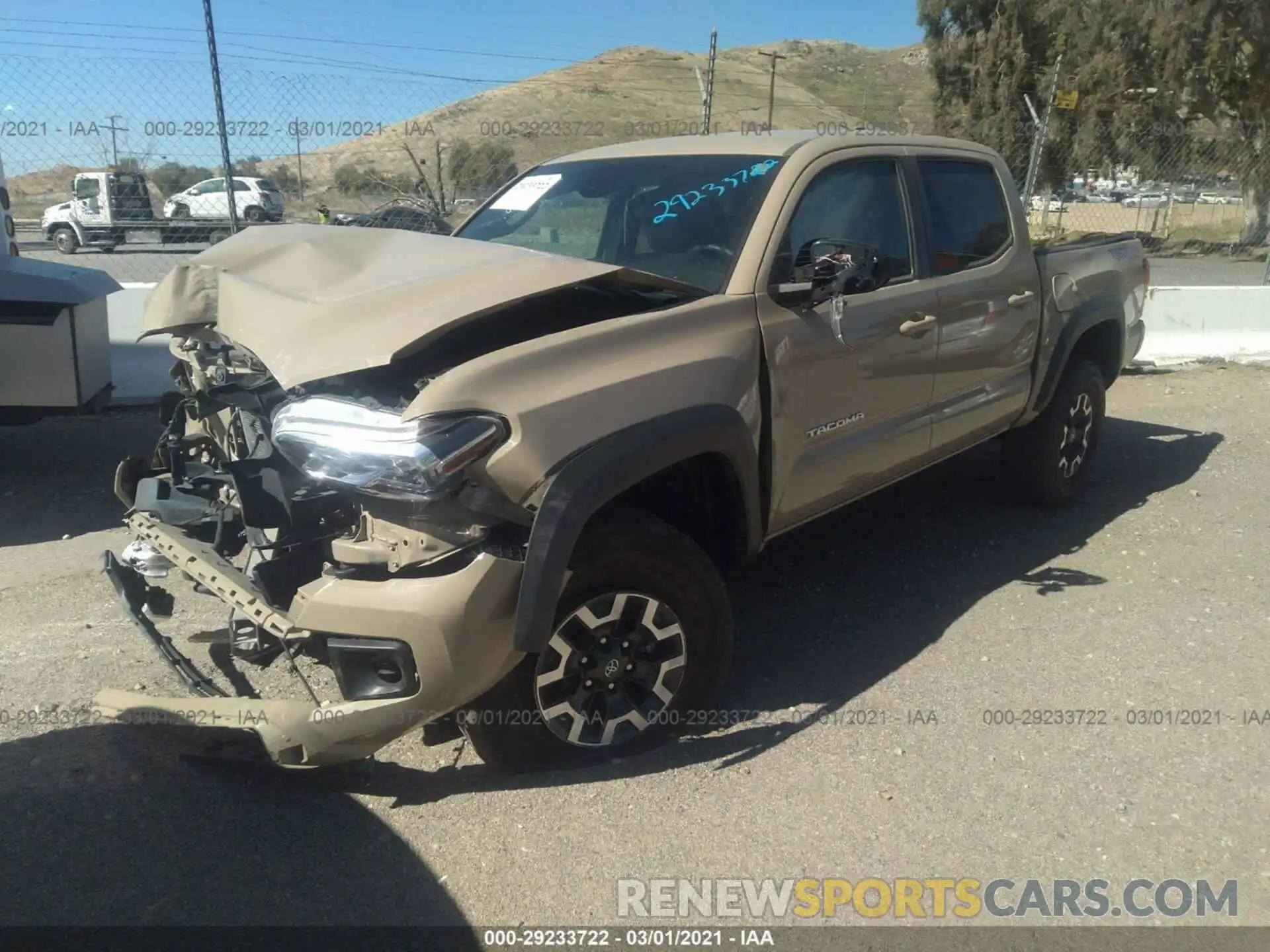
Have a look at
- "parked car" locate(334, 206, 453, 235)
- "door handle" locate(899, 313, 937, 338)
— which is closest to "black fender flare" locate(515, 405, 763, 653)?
"door handle" locate(899, 313, 937, 338)

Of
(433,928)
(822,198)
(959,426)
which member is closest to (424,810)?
(433,928)

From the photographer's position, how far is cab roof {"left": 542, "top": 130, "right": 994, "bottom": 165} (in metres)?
4.09

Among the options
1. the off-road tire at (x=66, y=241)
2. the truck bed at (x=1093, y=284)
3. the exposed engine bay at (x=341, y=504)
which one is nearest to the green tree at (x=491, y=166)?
the truck bed at (x=1093, y=284)

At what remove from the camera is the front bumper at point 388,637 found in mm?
2705

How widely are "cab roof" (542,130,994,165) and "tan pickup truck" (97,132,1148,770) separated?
3 centimetres

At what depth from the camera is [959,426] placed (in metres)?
4.77

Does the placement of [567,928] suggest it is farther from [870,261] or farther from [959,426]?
[959,426]

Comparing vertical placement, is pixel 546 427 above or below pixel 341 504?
above

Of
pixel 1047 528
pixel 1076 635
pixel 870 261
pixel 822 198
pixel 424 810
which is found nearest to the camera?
pixel 424 810

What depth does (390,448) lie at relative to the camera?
8.83 feet

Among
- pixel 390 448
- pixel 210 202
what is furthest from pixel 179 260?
pixel 390 448

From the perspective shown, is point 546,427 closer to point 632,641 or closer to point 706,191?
point 632,641

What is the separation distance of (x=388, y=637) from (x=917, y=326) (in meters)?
2.60

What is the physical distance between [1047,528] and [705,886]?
366 cm
